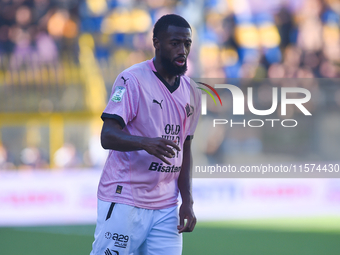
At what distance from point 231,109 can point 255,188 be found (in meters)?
1.70

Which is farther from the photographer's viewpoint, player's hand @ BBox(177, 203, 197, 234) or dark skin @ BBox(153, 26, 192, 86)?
player's hand @ BBox(177, 203, 197, 234)

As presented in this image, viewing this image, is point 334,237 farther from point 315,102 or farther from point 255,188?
point 315,102

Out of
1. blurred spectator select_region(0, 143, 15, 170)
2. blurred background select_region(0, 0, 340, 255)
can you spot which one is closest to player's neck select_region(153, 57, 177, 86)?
blurred background select_region(0, 0, 340, 255)

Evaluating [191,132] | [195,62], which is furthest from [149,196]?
[195,62]

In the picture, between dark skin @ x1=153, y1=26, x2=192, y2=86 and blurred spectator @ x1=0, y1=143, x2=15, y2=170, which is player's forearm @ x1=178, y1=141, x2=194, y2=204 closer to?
dark skin @ x1=153, y1=26, x2=192, y2=86

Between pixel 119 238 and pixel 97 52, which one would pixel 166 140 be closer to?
pixel 119 238

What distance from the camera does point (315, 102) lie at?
27.2 feet

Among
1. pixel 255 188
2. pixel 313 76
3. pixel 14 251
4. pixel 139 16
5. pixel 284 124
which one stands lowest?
pixel 14 251

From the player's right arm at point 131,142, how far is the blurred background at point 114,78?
4939 millimetres

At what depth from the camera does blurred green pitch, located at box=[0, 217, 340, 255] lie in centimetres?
495

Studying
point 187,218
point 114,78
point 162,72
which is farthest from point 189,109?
point 114,78

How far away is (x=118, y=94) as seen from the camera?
6.88 feet


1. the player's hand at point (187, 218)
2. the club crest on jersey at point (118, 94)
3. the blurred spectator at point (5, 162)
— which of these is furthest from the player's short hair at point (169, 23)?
the blurred spectator at point (5, 162)

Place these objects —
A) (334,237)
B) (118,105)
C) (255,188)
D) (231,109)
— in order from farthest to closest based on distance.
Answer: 1. (231,109)
2. (255,188)
3. (334,237)
4. (118,105)
